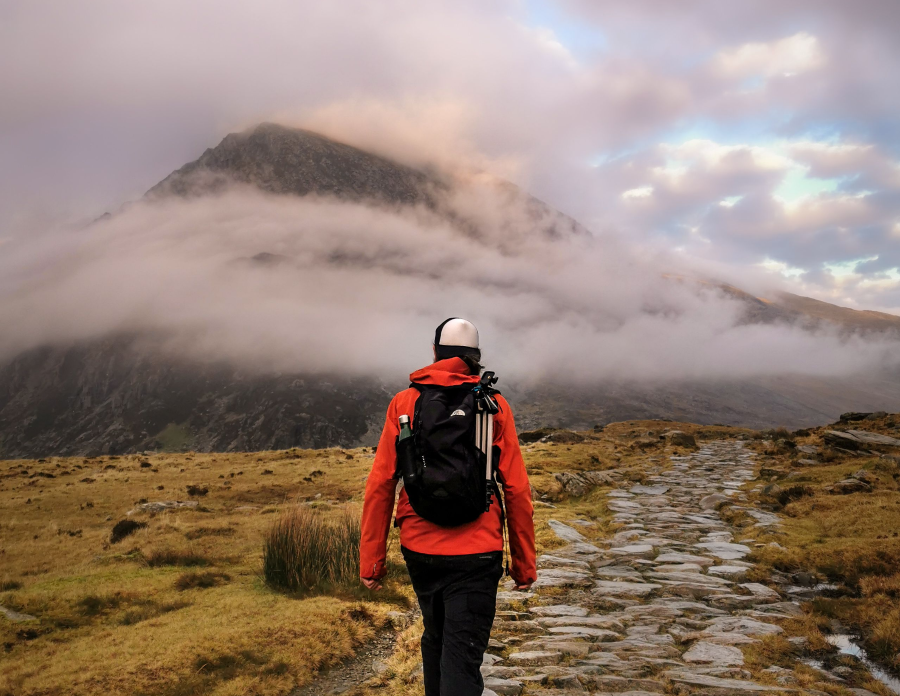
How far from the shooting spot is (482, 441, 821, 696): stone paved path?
21.9 feet

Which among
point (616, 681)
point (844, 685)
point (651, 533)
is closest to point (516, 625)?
point (616, 681)

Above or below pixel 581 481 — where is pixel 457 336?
above

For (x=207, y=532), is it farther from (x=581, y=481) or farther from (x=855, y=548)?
(x=855, y=548)

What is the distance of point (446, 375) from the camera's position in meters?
4.99

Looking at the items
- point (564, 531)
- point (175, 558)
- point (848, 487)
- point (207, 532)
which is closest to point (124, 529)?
point (207, 532)

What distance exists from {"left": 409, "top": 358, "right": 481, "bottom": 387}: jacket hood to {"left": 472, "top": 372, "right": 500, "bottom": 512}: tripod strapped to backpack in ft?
0.45

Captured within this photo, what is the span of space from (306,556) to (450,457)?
9.36m

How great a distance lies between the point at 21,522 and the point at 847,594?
3210 centimetres

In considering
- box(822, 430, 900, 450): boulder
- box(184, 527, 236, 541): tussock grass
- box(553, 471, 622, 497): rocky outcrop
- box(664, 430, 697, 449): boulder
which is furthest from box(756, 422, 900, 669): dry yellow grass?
box(664, 430, 697, 449): boulder

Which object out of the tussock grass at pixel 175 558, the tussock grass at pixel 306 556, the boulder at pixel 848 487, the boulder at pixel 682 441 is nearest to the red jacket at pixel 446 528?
the tussock grass at pixel 306 556

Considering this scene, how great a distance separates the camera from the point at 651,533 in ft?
49.1

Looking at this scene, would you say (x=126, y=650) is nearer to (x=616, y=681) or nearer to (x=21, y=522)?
(x=616, y=681)

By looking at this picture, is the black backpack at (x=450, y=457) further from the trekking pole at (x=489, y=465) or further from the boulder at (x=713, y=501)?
the boulder at (x=713, y=501)

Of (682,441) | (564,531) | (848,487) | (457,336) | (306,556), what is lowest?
(682,441)
